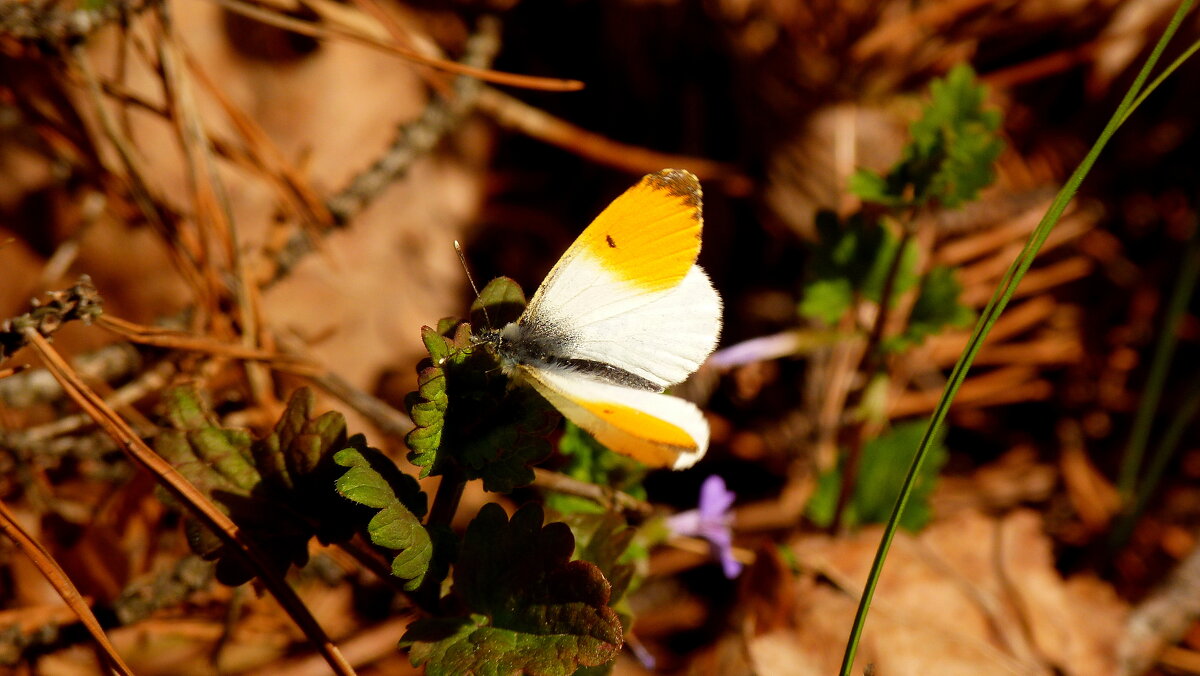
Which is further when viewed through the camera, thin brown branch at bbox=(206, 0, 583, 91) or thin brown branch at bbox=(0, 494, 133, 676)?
thin brown branch at bbox=(206, 0, 583, 91)

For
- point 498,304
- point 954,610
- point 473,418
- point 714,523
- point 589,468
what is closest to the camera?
point 473,418

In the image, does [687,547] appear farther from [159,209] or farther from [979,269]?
[159,209]

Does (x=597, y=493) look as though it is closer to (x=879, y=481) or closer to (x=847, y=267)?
(x=847, y=267)

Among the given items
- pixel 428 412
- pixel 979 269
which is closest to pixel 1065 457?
pixel 979 269

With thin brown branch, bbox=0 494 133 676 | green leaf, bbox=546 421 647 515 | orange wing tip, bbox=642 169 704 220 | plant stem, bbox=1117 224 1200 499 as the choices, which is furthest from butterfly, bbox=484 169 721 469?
plant stem, bbox=1117 224 1200 499

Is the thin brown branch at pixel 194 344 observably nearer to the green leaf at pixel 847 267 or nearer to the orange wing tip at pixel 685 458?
the orange wing tip at pixel 685 458

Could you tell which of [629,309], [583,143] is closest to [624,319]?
[629,309]

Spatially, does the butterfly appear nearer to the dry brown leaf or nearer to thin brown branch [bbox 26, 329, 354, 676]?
thin brown branch [bbox 26, 329, 354, 676]
